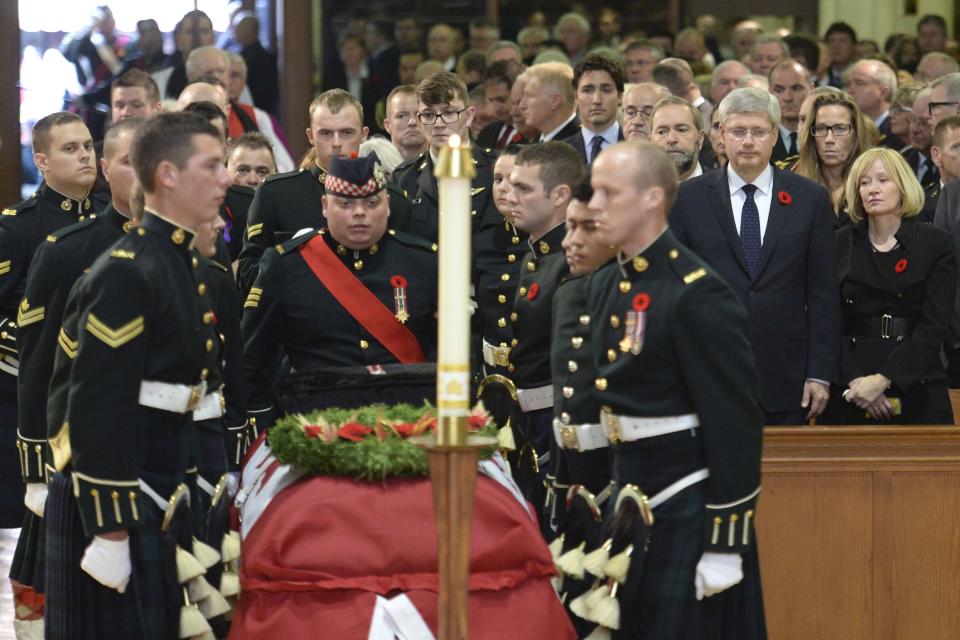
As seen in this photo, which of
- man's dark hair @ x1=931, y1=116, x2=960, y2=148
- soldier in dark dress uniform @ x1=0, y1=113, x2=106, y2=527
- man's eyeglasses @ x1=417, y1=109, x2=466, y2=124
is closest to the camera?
soldier in dark dress uniform @ x1=0, y1=113, x2=106, y2=527

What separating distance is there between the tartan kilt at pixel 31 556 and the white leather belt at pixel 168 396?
89 centimetres

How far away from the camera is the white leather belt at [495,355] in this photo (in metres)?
4.95

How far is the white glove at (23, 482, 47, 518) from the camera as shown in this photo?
4.31 m

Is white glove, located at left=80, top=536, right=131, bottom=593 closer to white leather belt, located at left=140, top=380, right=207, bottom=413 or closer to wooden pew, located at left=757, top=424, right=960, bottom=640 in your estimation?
white leather belt, located at left=140, top=380, right=207, bottom=413

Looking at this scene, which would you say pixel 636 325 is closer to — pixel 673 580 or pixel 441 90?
pixel 673 580

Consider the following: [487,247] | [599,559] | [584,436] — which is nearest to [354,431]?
[584,436]

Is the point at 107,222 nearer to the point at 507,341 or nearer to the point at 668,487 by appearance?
the point at 507,341

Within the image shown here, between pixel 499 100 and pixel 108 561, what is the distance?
5.29 meters

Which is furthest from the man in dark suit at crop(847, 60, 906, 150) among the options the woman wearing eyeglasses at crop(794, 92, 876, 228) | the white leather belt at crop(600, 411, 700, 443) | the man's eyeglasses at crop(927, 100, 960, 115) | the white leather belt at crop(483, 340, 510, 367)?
the white leather belt at crop(600, 411, 700, 443)

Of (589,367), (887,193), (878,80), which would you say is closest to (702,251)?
(887,193)

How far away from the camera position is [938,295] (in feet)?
17.6

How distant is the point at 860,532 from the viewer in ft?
14.8

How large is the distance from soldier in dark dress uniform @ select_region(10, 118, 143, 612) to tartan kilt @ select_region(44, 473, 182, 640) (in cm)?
58

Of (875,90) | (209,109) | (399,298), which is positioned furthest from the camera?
(875,90)
